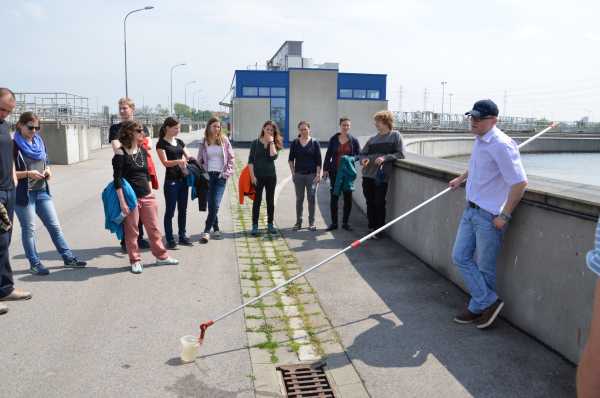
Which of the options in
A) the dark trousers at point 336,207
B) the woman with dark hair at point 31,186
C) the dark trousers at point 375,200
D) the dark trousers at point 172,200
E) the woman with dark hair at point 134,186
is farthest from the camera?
the dark trousers at point 336,207

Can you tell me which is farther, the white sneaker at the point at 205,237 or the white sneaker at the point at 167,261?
the white sneaker at the point at 205,237

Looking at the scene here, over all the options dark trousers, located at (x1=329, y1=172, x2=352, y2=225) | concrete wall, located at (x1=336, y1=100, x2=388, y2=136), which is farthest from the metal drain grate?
concrete wall, located at (x1=336, y1=100, x2=388, y2=136)

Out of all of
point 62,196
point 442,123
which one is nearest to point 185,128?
point 442,123

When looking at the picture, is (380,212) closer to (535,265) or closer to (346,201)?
(346,201)

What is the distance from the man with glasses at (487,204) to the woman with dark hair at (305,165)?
4117 millimetres

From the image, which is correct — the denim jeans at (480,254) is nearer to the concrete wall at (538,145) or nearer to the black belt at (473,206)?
the black belt at (473,206)

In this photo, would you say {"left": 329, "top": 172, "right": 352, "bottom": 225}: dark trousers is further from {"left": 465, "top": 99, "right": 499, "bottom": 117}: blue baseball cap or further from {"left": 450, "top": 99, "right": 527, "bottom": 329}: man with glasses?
{"left": 465, "top": 99, "right": 499, "bottom": 117}: blue baseball cap

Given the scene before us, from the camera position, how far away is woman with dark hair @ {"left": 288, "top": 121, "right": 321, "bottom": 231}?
829 cm

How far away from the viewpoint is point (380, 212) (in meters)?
7.71

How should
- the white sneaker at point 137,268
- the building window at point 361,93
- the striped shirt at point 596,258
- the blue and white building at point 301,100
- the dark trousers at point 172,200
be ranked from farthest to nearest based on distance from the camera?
the building window at point 361,93, the blue and white building at point 301,100, the dark trousers at point 172,200, the white sneaker at point 137,268, the striped shirt at point 596,258

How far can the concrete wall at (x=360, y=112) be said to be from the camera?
38.5m

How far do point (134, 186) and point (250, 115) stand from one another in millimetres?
30385

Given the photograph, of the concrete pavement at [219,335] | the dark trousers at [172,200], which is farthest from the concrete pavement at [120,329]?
the dark trousers at [172,200]

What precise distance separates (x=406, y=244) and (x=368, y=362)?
3.47 m
